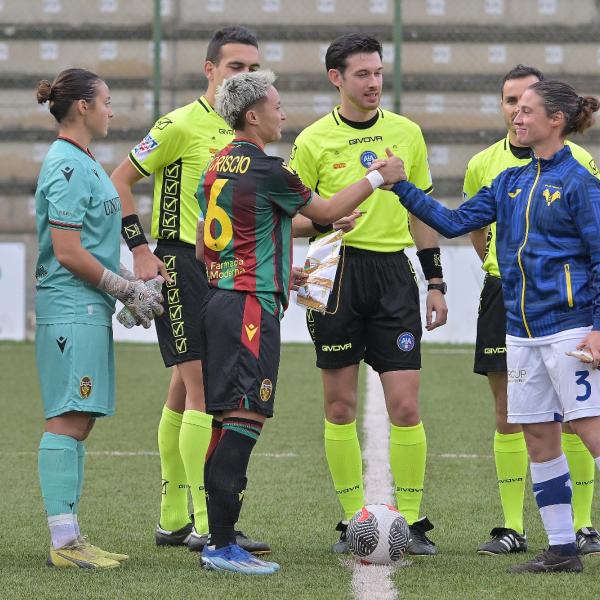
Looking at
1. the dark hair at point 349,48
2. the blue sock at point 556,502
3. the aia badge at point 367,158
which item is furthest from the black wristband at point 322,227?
the blue sock at point 556,502

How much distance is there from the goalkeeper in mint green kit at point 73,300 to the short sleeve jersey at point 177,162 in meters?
0.56

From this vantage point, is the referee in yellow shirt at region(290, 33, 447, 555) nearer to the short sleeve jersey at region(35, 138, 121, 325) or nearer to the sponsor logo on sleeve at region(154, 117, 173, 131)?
the sponsor logo on sleeve at region(154, 117, 173, 131)

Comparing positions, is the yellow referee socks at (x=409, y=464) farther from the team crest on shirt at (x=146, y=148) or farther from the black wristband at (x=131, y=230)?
the team crest on shirt at (x=146, y=148)

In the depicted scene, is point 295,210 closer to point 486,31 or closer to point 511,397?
point 511,397

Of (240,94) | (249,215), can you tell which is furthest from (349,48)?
(249,215)

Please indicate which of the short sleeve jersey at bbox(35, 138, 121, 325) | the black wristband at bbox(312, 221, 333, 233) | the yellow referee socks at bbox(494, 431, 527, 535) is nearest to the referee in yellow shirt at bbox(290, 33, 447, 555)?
the black wristband at bbox(312, 221, 333, 233)

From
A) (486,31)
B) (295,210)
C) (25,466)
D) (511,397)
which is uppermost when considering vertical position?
(486,31)

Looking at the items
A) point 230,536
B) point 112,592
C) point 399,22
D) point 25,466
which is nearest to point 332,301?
point 230,536

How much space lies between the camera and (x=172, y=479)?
557cm

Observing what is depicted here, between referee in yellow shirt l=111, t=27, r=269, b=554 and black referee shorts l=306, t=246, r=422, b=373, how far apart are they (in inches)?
23.3

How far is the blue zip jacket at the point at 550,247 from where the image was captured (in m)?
4.52

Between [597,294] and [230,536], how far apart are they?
1608 millimetres

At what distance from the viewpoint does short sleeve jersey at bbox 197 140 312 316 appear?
4.67 meters

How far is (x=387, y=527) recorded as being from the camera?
16.0ft
